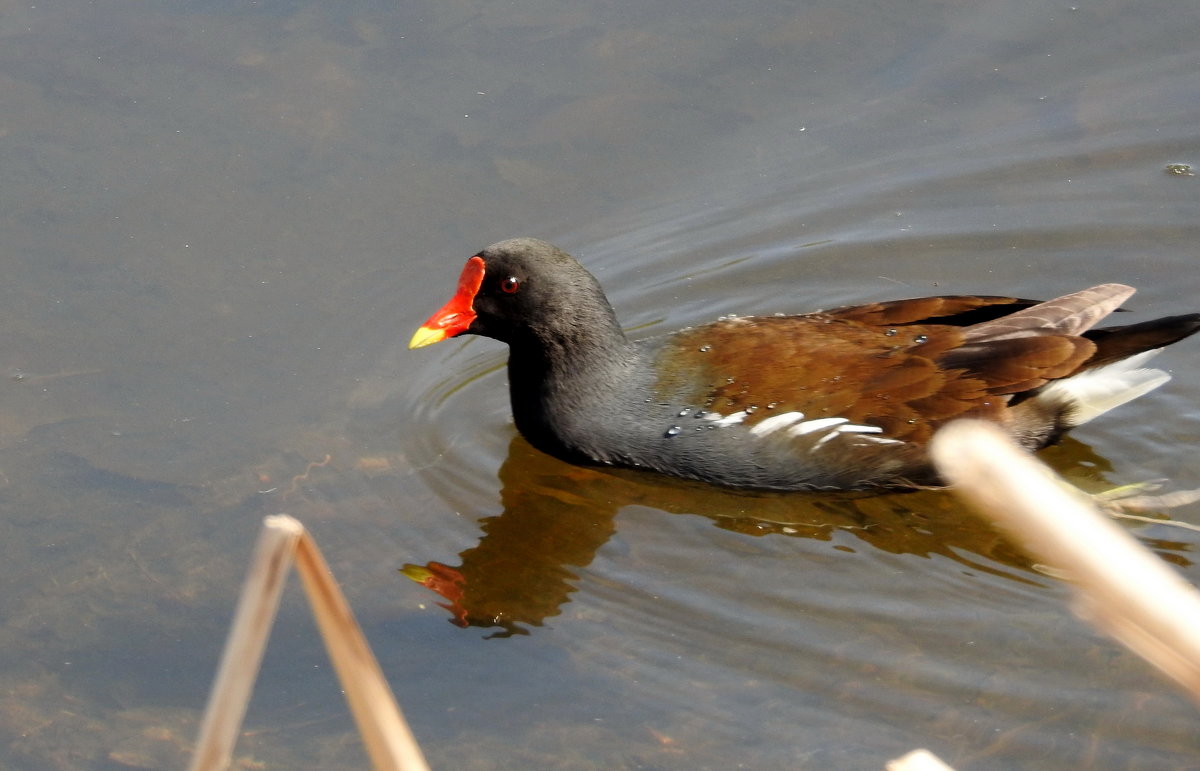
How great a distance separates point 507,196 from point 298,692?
9.81 ft

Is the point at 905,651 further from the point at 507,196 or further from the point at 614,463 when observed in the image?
the point at 507,196

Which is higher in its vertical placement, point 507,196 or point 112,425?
point 507,196

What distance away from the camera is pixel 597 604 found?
4.53 meters

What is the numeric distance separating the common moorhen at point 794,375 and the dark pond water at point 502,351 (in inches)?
8.4

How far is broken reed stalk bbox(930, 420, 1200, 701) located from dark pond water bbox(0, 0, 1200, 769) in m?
2.51

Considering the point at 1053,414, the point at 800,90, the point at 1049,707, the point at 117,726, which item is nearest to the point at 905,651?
the point at 1049,707

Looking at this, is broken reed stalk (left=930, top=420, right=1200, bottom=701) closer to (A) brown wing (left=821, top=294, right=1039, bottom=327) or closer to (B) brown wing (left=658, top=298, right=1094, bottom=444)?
(B) brown wing (left=658, top=298, right=1094, bottom=444)

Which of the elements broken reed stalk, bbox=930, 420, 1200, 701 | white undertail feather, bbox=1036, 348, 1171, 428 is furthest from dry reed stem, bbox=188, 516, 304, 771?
white undertail feather, bbox=1036, 348, 1171, 428

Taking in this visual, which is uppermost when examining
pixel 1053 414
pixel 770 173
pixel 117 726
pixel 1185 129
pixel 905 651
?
pixel 1185 129

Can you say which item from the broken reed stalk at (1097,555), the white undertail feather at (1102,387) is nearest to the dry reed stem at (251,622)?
the broken reed stalk at (1097,555)

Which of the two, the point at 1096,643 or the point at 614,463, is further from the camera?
the point at 614,463

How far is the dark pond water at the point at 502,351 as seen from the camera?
13.3ft

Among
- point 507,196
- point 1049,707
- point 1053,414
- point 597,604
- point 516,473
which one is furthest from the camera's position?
point 507,196

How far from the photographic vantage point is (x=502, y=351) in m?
6.11
